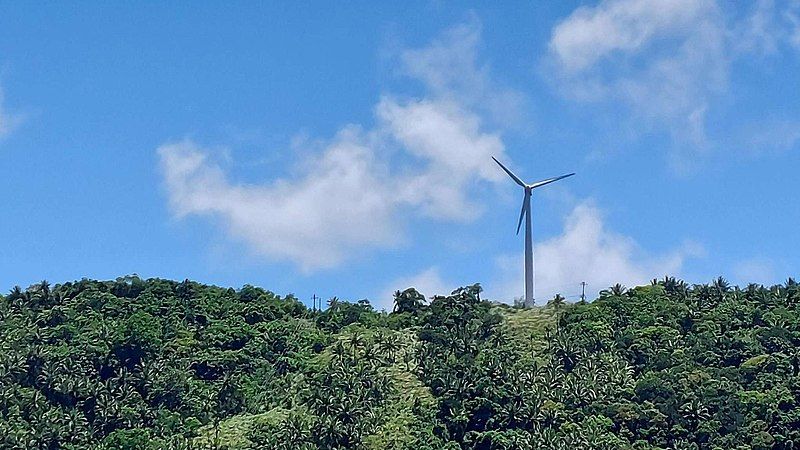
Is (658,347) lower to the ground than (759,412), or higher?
higher

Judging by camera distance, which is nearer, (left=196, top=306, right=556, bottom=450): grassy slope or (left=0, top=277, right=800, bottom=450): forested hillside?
(left=0, top=277, right=800, bottom=450): forested hillside

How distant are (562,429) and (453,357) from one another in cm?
1550

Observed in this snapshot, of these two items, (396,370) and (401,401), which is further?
(396,370)

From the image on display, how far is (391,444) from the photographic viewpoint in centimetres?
9106

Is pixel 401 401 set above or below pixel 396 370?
below

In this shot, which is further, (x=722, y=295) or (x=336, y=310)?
(x=336, y=310)

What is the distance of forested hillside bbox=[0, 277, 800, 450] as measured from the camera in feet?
295

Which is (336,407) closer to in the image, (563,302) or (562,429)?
(562,429)

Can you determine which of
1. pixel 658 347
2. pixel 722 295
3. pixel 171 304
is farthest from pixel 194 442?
pixel 722 295

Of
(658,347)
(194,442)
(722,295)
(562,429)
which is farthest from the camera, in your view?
(722,295)

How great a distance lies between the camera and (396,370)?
104 meters

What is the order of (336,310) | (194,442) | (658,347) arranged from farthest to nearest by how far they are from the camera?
(336,310) < (658,347) < (194,442)

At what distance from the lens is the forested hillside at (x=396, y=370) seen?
89.9m

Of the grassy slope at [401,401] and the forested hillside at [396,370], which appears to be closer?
the forested hillside at [396,370]
